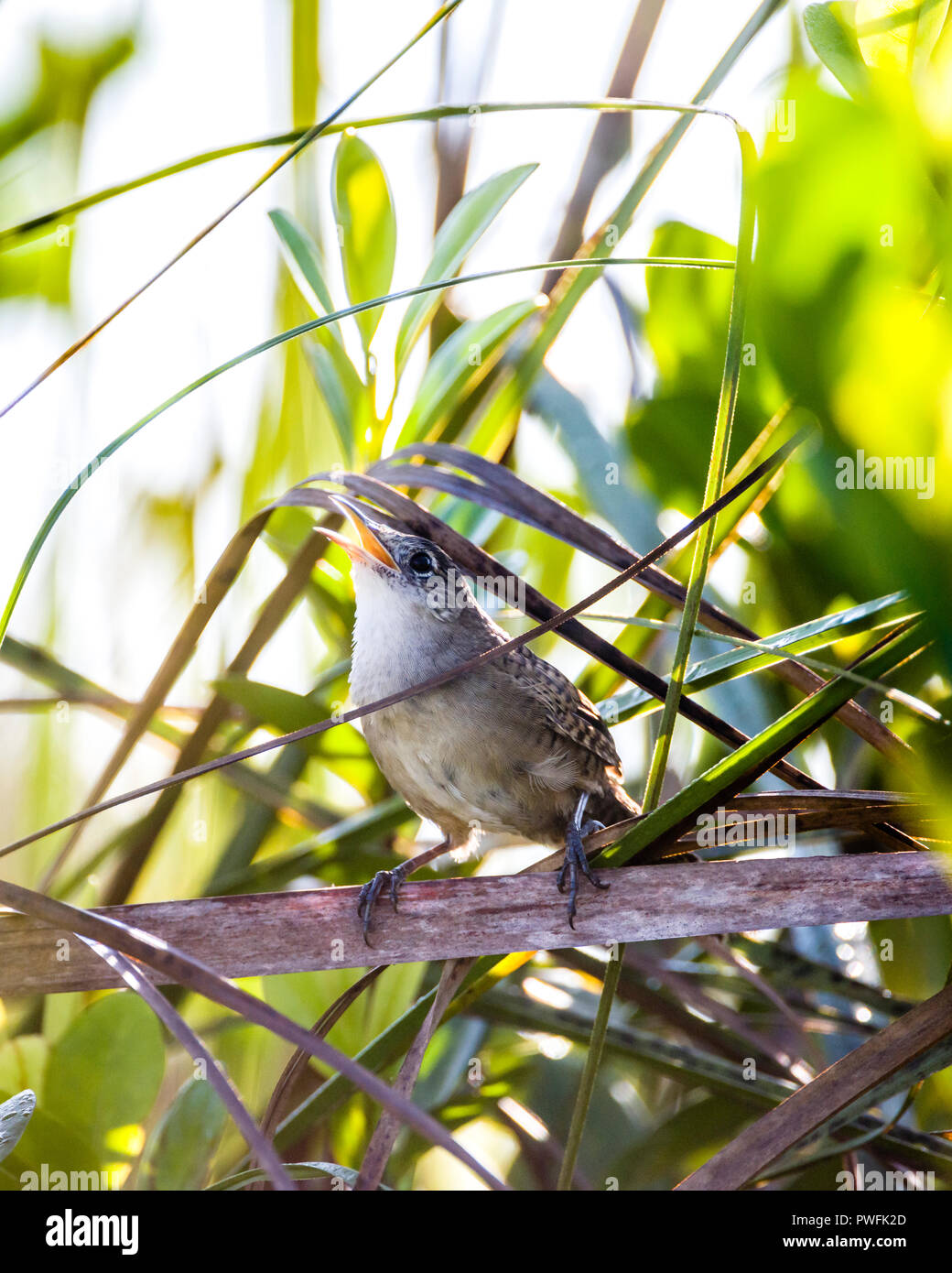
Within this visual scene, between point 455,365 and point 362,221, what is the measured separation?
314 mm

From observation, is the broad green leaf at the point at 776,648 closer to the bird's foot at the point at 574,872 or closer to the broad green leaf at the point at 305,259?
the bird's foot at the point at 574,872

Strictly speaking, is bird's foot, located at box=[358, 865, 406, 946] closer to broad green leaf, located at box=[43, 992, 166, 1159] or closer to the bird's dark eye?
broad green leaf, located at box=[43, 992, 166, 1159]

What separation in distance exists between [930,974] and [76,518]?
1912 millimetres

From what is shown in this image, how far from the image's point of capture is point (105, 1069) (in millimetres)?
1371

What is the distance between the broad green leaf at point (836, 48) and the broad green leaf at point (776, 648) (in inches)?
21.5

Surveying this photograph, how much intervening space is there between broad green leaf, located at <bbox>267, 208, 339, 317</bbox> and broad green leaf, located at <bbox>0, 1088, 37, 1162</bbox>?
1283 millimetres

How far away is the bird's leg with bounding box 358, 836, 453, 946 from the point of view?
1193 mm

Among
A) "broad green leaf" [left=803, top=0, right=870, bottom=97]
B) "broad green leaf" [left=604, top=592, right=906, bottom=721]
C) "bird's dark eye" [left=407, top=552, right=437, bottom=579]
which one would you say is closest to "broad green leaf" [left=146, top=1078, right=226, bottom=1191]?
"broad green leaf" [left=604, top=592, right=906, bottom=721]

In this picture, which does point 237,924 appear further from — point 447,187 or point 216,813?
point 447,187

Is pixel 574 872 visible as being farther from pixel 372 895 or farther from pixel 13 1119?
pixel 13 1119

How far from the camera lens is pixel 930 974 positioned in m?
1.65

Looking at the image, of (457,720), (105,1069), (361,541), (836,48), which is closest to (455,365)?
(361,541)

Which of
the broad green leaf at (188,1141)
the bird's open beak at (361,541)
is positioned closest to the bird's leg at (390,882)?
the broad green leaf at (188,1141)
